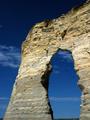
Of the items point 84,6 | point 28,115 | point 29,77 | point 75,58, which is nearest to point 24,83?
point 29,77

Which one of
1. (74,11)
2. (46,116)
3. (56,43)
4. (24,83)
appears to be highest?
(74,11)

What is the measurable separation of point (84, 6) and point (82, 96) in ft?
19.3

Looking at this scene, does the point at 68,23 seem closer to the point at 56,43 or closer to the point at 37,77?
the point at 56,43

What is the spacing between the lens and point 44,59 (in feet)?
81.0

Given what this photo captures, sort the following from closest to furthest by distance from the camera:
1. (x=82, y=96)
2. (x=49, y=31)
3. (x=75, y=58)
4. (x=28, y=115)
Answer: (x=82, y=96) → (x=75, y=58) → (x=28, y=115) → (x=49, y=31)

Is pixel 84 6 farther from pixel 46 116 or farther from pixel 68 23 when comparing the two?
pixel 46 116

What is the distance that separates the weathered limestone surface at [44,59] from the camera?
866 inches

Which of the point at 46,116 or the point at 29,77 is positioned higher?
the point at 29,77

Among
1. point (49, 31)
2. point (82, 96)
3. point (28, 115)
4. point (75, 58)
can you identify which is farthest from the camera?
point (49, 31)

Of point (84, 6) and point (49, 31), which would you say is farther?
point (49, 31)

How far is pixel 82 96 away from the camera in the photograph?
20.8 m

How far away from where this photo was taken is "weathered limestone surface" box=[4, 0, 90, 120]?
22.0 meters

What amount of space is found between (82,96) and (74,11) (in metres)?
6.12

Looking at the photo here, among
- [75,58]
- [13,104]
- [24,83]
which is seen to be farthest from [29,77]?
[75,58]
